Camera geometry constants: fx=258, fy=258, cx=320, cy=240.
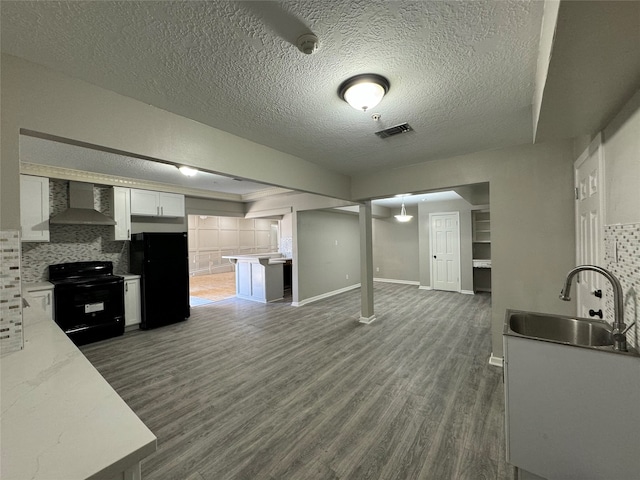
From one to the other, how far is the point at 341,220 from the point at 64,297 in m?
5.66

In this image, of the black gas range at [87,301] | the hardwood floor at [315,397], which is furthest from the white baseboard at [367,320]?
the black gas range at [87,301]

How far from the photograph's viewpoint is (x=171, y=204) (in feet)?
16.2

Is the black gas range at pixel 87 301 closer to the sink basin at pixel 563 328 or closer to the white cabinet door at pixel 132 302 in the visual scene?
the white cabinet door at pixel 132 302

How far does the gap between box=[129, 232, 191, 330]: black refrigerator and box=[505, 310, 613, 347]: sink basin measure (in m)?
4.81

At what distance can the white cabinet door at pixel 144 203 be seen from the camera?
4.47 metres

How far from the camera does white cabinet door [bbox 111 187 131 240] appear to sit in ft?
13.9

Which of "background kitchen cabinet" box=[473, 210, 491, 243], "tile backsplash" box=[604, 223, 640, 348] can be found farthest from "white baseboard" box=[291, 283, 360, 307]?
"tile backsplash" box=[604, 223, 640, 348]

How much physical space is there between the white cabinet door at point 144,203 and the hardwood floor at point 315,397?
2048 millimetres

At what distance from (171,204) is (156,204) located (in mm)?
261

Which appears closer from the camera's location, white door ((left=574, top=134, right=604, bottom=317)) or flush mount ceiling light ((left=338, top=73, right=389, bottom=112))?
flush mount ceiling light ((left=338, top=73, right=389, bottom=112))

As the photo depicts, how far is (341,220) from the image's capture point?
7.20m

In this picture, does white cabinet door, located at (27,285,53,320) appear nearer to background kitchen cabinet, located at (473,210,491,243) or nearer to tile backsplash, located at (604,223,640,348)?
tile backsplash, located at (604,223,640,348)

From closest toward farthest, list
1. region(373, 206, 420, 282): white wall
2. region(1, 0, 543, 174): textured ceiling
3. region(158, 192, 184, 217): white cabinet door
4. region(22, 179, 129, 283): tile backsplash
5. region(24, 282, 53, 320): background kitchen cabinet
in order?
region(1, 0, 543, 174): textured ceiling < region(24, 282, 53, 320): background kitchen cabinet < region(22, 179, 129, 283): tile backsplash < region(158, 192, 184, 217): white cabinet door < region(373, 206, 420, 282): white wall

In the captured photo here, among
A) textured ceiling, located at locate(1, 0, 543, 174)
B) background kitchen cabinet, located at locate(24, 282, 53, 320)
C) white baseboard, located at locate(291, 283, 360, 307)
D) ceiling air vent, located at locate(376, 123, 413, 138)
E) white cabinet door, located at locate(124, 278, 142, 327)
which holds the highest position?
textured ceiling, located at locate(1, 0, 543, 174)
